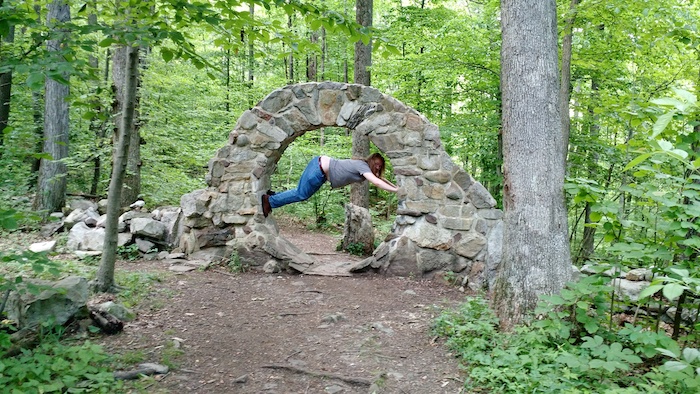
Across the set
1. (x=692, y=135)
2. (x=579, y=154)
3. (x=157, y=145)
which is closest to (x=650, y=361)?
(x=692, y=135)

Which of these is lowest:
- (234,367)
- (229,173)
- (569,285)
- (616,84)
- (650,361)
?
(234,367)

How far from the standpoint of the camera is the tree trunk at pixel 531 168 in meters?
3.62

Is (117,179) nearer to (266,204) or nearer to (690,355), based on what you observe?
(266,204)

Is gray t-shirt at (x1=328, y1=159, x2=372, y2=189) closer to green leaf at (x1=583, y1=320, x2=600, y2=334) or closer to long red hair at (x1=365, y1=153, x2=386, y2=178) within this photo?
long red hair at (x1=365, y1=153, x2=386, y2=178)

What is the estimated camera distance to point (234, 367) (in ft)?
11.2

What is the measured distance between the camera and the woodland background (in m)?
2.90

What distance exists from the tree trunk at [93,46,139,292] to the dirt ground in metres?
0.50

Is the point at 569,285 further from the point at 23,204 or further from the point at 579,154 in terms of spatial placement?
the point at 23,204

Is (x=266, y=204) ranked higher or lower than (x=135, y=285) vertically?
higher

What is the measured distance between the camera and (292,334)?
416 cm

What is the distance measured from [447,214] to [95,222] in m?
5.53

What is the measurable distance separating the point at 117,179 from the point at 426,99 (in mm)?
8200

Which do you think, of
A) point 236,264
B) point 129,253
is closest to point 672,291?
point 236,264

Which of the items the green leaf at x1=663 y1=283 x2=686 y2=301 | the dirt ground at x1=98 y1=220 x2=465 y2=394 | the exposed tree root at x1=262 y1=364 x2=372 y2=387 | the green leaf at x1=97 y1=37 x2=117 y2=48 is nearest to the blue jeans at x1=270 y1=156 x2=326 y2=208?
the dirt ground at x1=98 y1=220 x2=465 y2=394
